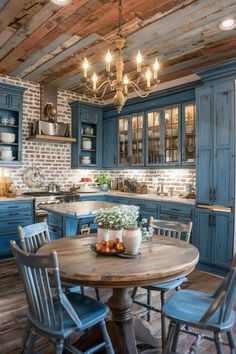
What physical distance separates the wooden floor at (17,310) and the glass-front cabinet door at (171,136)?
1899mm

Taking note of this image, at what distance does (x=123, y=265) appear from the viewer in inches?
69.1

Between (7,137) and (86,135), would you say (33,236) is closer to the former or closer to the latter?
(7,137)

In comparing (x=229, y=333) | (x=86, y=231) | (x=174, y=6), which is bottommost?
(x=229, y=333)

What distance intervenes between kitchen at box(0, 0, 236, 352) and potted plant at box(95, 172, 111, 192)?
0.14m

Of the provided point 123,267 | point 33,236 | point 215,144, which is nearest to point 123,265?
point 123,267

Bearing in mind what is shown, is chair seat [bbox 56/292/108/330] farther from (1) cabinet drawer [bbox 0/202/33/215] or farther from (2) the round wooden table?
(1) cabinet drawer [bbox 0/202/33/215]

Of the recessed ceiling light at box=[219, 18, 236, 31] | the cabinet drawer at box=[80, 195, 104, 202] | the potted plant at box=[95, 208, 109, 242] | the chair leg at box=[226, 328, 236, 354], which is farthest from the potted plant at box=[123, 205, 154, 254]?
the cabinet drawer at box=[80, 195, 104, 202]

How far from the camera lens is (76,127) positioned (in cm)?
595

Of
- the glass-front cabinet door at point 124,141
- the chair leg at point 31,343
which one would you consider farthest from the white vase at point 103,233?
the glass-front cabinet door at point 124,141

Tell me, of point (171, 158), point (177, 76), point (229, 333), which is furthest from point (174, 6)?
point (229, 333)

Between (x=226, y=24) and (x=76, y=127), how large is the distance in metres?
3.51

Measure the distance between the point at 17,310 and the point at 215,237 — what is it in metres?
2.60

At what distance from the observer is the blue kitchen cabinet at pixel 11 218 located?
4453mm

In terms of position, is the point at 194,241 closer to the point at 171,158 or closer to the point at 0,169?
the point at 171,158
